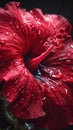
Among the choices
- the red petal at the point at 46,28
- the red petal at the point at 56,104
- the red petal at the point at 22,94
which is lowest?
the red petal at the point at 56,104

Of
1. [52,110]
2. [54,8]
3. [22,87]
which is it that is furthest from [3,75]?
[54,8]

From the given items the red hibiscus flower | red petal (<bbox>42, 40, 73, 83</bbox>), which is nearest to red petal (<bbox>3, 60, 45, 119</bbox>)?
the red hibiscus flower

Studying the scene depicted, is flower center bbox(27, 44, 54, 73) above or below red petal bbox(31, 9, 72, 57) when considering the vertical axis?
below

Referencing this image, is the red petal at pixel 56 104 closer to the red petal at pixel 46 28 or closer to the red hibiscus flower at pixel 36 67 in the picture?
the red hibiscus flower at pixel 36 67

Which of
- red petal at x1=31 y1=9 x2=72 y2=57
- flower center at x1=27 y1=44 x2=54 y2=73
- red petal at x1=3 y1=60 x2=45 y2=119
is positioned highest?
red petal at x1=31 y1=9 x2=72 y2=57

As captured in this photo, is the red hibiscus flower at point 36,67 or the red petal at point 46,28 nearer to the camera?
the red hibiscus flower at point 36,67

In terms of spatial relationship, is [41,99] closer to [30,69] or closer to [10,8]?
[30,69]

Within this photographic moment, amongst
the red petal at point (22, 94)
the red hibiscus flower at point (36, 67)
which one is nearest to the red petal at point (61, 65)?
the red hibiscus flower at point (36, 67)

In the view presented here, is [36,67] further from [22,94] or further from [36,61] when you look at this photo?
[22,94]

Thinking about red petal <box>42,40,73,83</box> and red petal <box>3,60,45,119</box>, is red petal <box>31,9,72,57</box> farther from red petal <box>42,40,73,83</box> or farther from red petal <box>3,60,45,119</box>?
red petal <box>3,60,45,119</box>

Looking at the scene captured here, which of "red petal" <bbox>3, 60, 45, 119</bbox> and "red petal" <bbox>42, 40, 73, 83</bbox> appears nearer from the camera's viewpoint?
"red petal" <bbox>3, 60, 45, 119</bbox>
